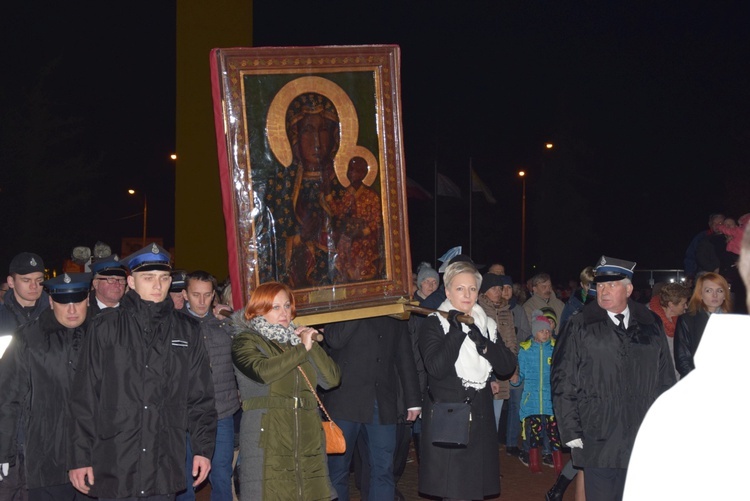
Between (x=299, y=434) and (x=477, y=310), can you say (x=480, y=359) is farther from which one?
(x=299, y=434)

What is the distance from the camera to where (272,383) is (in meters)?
6.05

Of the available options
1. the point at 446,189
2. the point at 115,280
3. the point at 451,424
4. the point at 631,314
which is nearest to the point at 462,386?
the point at 451,424

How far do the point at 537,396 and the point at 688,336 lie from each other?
2.70 m

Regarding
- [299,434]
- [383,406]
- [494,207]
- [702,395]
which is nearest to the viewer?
[702,395]

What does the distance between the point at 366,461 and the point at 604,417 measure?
90.1 inches

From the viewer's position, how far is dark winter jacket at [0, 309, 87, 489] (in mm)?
6043

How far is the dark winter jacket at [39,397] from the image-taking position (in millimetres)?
6043

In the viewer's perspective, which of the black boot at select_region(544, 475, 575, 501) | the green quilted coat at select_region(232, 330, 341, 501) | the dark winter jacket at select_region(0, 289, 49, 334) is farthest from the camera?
the black boot at select_region(544, 475, 575, 501)

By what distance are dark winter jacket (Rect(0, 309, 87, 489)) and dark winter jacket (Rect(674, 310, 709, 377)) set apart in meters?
5.58

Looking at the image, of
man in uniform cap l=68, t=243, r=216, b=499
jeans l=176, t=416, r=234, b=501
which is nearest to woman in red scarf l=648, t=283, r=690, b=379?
jeans l=176, t=416, r=234, b=501

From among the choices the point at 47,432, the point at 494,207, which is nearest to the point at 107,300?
the point at 47,432

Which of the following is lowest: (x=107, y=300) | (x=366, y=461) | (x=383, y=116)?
(x=366, y=461)

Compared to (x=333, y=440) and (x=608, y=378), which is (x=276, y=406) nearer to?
(x=333, y=440)

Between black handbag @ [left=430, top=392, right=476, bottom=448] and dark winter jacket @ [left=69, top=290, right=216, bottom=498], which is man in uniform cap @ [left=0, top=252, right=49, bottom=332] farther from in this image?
black handbag @ [left=430, top=392, right=476, bottom=448]
